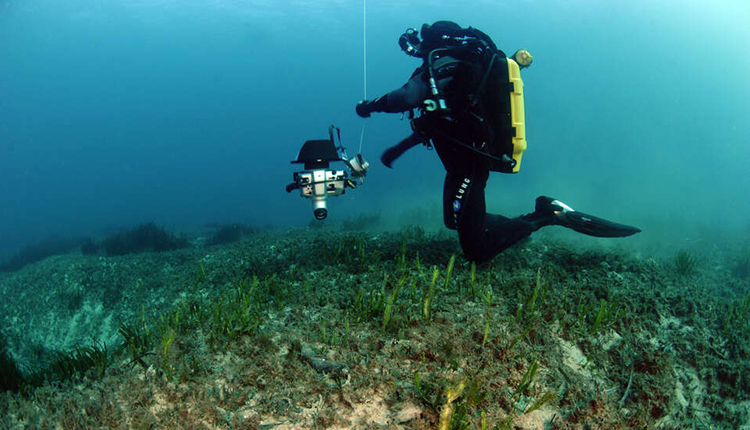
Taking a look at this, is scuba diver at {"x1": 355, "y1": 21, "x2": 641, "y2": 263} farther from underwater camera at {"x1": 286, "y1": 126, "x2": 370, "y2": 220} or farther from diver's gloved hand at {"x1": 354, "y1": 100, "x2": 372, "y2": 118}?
underwater camera at {"x1": 286, "y1": 126, "x2": 370, "y2": 220}

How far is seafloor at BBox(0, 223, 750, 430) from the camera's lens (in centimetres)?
225

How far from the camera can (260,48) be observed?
7031 cm

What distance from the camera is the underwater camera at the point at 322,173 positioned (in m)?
4.12

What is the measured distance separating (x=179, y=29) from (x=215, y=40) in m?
8.83

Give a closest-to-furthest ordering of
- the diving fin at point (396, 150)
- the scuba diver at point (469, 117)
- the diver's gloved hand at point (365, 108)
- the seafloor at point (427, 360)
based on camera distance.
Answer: the seafloor at point (427, 360) < the scuba diver at point (469, 117) < the diver's gloved hand at point (365, 108) < the diving fin at point (396, 150)

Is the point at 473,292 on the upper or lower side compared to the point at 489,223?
lower

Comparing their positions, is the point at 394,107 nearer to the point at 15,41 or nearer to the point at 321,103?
the point at 15,41

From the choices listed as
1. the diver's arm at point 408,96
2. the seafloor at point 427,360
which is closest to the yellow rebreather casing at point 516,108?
the diver's arm at point 408,96

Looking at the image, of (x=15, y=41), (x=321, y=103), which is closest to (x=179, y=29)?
(x=15, y=41)

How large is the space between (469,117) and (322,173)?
198cm

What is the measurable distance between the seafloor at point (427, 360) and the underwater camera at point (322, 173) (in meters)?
1.08

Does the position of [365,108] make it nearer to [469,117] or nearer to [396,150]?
[396,150]

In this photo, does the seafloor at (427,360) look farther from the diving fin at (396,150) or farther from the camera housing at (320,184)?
the diving fin at (396,150)

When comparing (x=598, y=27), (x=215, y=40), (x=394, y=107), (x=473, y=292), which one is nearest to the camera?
(x=473, y=292)
